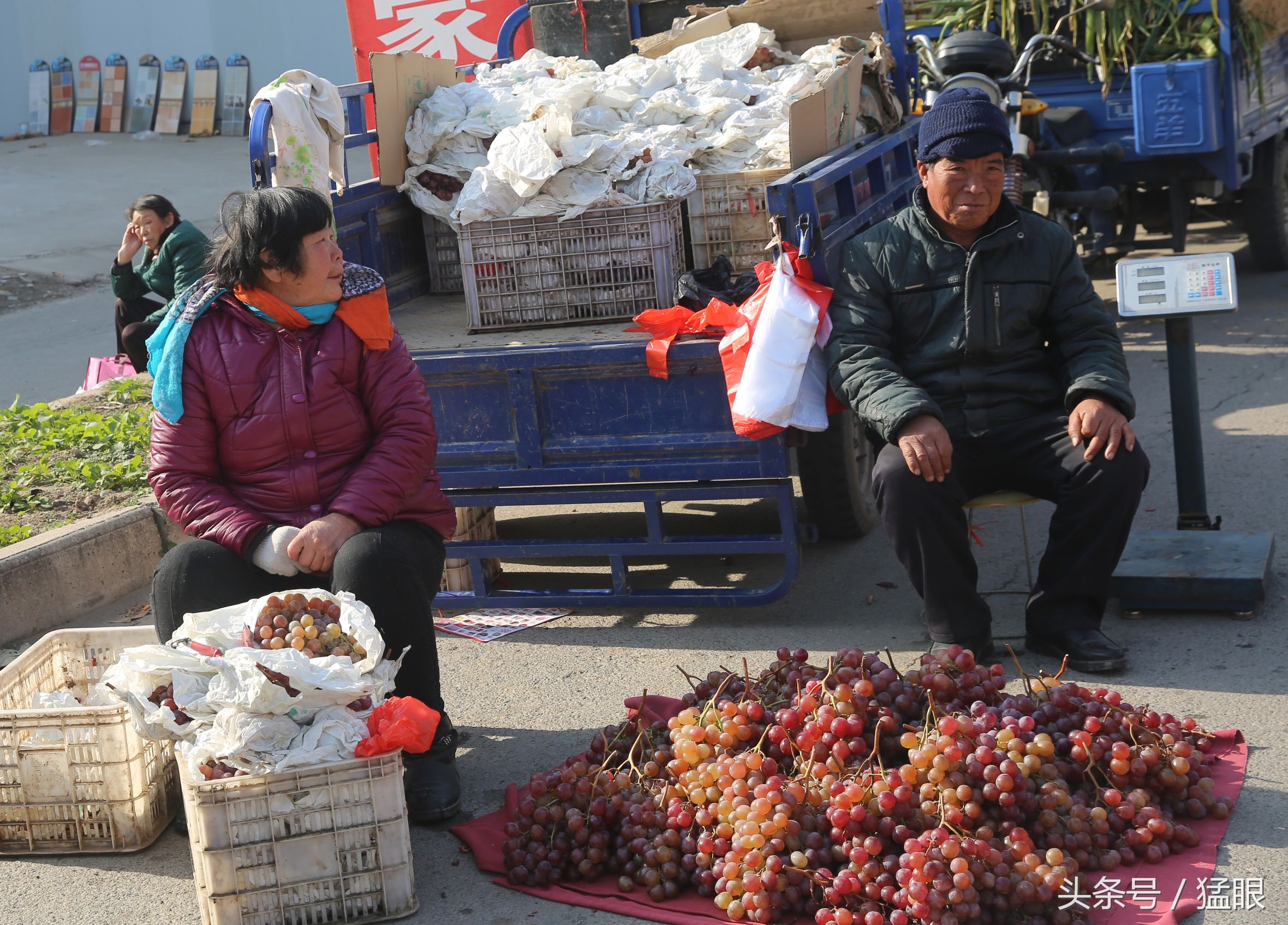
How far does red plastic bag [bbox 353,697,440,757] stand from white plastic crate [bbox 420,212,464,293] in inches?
122

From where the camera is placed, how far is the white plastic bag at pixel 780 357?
3943mm

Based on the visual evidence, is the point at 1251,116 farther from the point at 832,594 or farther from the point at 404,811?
the point at 404,811

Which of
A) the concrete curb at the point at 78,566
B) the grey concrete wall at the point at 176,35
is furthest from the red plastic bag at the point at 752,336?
the grey concrete wall at the point at 176,35

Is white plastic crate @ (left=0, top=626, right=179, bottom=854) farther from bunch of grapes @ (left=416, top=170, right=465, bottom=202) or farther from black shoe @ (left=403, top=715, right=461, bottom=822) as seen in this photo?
bunch of grapes @ (left=416, top=170, right=465, bottom=202)

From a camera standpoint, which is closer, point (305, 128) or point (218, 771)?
point (218, 771)

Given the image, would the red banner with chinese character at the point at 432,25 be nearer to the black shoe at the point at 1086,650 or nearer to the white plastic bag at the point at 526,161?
the white plastic bag at the point at 526,161

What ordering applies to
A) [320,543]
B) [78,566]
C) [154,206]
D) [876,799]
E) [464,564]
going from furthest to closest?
[154,206], [78,566], [464,564], [320,543], [876,799]

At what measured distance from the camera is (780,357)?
12.9ft

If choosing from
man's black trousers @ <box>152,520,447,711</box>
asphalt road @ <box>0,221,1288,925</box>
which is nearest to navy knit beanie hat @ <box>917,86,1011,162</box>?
asphalt road @ <box>0,221,1288,925</box>

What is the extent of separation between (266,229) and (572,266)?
4.97 ft

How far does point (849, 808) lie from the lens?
2654 mm

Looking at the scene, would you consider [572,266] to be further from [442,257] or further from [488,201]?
[442,257]

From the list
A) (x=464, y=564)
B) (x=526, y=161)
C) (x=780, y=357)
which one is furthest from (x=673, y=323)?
(x=464, y=564)

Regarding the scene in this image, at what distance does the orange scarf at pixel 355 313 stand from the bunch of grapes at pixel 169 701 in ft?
3.37
